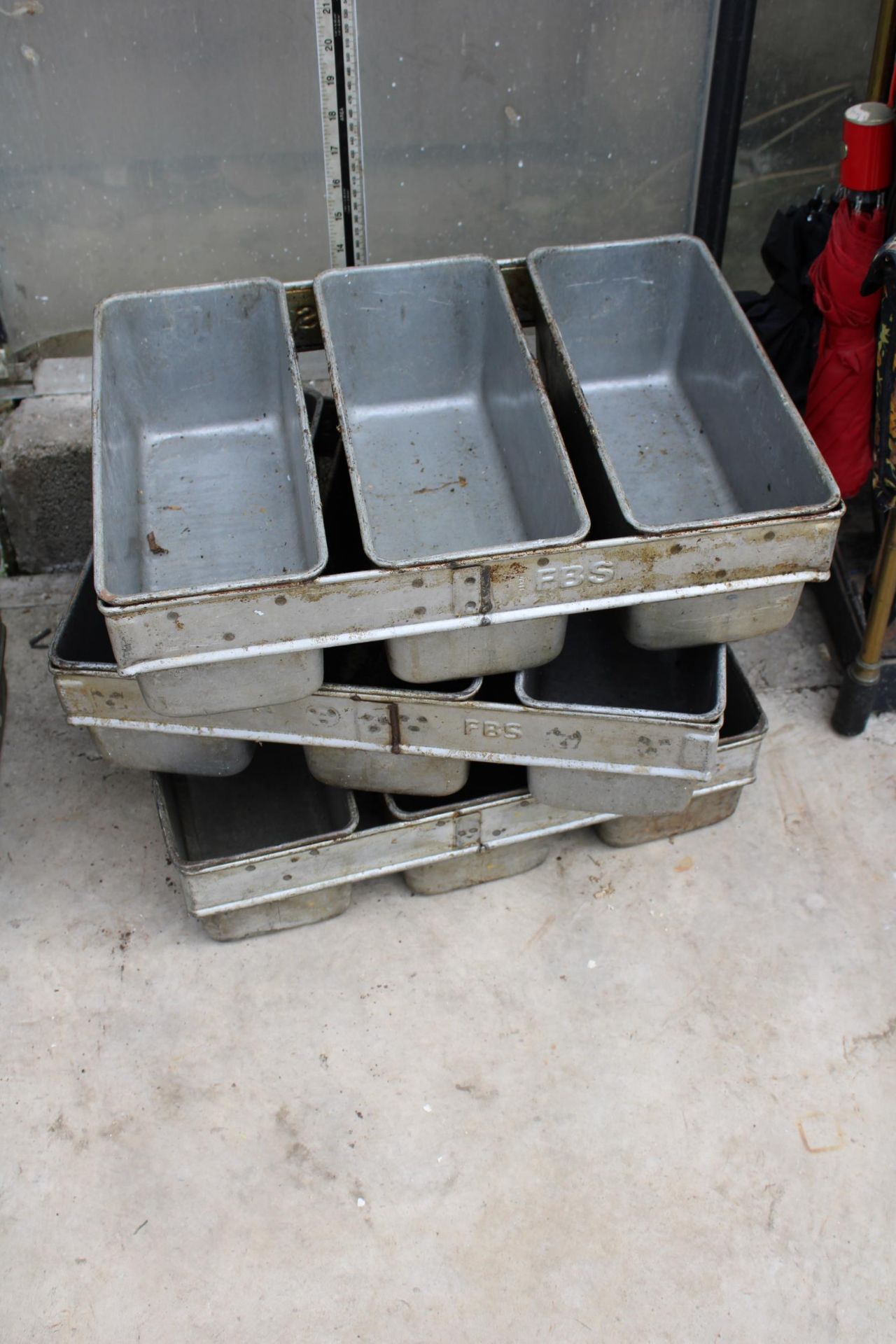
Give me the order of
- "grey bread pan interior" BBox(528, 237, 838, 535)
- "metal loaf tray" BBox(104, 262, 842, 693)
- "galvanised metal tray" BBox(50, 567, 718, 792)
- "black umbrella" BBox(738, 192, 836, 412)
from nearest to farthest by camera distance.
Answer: "metal loaf tray" BBox(104, 262, 842, 693)
"galvanised metal tray" BBox(50, 567, 718, 792)
"grey bread pan interior" BBox(528, 237, 838, 535)
"black umbrella" BBox(738, 192, 836, 412)

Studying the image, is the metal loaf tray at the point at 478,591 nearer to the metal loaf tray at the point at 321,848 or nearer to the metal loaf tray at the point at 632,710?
the metal loaf tray at the point at 632,710

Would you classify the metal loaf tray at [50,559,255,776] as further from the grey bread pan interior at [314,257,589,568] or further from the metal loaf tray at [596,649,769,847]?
the metal loaf tray at [596,649,769,847]

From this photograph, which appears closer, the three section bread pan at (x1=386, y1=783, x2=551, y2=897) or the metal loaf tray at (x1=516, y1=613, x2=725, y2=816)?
the metal loaf tray at (x1=516, y1=613, x2=725, y2=816)

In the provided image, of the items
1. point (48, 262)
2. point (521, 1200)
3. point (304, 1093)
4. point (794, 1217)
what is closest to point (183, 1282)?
point (304, 1093)

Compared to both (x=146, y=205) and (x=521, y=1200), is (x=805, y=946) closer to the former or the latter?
(x=521, y=1200)

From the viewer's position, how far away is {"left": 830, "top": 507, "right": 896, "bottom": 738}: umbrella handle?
108 inches

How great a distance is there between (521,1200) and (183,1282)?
644mm

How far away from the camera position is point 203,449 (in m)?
2.86

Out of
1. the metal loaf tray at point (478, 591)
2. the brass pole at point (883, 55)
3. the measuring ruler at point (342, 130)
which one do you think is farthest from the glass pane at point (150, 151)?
the metal loaf tray at point (478, 591)

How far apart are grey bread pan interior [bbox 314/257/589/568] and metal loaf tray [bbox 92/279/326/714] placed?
6.7 inches

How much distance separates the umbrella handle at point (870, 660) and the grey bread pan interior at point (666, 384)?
0.36m

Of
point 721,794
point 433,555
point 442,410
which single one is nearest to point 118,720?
point 433,555

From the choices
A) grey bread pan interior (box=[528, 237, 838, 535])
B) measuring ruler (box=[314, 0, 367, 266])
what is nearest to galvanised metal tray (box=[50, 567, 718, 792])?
grey bread pan interior (box=[528, 237, 838, 535])

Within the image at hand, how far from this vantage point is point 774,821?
2863 mm
